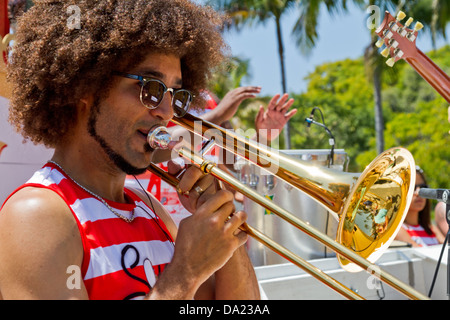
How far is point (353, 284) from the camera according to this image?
3.10m

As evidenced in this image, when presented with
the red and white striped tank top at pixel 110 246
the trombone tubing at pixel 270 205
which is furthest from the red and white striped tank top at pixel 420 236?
the red and white striped tank top at pixel 110 246

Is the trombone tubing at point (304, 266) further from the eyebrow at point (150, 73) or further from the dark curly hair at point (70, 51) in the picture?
the dark curly hair at point (70, 51)

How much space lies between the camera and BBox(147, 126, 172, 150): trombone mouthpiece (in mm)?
1484

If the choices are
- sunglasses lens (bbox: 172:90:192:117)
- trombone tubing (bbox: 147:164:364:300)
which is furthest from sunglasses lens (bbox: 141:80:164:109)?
trombone tubing (bbox: 147:164:364:300)

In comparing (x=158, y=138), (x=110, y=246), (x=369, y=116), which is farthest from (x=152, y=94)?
(x=369, y=116)

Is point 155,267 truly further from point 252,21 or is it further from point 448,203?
point 252,21

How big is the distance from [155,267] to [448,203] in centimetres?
150

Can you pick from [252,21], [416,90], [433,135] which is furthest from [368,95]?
[252,21]

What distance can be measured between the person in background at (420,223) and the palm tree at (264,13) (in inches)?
371

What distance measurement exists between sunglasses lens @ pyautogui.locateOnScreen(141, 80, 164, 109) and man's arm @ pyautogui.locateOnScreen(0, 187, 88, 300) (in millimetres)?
466

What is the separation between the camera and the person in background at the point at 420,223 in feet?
14.6

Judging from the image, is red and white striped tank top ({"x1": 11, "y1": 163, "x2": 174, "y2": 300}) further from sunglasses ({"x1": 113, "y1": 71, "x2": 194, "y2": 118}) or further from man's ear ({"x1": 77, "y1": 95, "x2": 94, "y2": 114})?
sunglasses ({"x1": 113, "y1": 71, "x2": 194, "y2": 118})

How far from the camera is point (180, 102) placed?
172 cm
